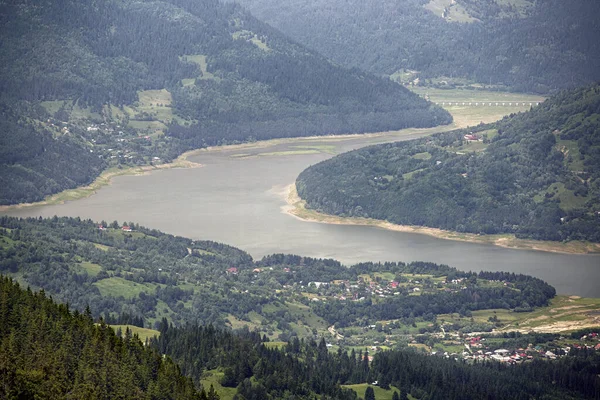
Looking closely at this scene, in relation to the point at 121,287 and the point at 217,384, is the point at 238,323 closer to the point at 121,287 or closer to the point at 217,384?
the point at 121,287

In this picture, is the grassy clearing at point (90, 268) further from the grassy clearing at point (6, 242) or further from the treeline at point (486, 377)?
the treeline at point (486, 377)

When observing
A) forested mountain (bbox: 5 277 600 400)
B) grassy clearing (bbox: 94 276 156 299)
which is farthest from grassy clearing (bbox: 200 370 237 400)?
grassy clearing (bbox: 94 276 156 299)

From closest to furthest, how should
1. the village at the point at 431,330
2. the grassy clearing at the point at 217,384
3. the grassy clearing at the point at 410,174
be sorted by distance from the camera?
the grassy clearing at the point at 217,384 < the village at the point at 431,330 < the grassy clearing at the point at 410,174

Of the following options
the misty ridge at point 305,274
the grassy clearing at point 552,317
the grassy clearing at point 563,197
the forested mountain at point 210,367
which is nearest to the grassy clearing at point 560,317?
the grassy clearing at point 552,317

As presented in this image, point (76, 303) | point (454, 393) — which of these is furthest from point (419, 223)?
point (454, 393)

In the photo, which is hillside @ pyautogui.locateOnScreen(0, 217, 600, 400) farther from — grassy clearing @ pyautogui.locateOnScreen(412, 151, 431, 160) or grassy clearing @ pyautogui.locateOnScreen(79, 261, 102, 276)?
grassy clearing @ pyautogui.locateOnScreen(412, 151, 431, 160)

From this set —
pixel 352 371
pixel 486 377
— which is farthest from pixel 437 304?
pixel 352 371

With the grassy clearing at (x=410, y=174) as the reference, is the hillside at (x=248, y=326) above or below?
below
